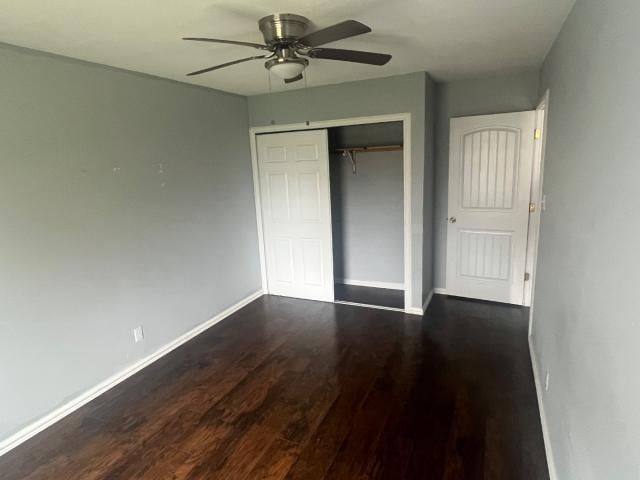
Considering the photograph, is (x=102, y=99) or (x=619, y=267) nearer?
(x=619, y=267)

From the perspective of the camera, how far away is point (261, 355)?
3205mm

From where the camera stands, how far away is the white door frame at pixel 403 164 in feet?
11.5

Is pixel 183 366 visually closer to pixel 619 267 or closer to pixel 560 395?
pixel 560 395

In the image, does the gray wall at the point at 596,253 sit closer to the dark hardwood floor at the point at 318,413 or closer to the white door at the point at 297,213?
the dark hardwood floor at the point at 318,413

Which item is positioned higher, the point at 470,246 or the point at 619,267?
the point at 619,267

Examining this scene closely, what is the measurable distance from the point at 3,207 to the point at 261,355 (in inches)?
82.5

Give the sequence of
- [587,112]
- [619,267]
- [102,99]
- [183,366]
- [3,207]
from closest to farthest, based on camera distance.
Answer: [619,267], [587,112], [3,207], [102,99], [183,366]

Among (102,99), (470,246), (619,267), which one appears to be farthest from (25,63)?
(470,246)

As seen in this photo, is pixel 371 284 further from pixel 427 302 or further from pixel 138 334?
pixel 138 334

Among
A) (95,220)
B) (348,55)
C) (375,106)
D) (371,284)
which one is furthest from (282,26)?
(371,284)

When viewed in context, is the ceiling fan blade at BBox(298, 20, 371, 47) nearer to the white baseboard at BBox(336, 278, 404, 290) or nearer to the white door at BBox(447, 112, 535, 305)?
the white door at BBox(447, 112, 535, 305)

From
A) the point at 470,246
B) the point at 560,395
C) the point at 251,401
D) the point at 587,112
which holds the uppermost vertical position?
the point at 587,112

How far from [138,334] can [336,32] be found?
2.74 meters

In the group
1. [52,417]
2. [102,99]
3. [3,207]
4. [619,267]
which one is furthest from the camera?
[102,99]
